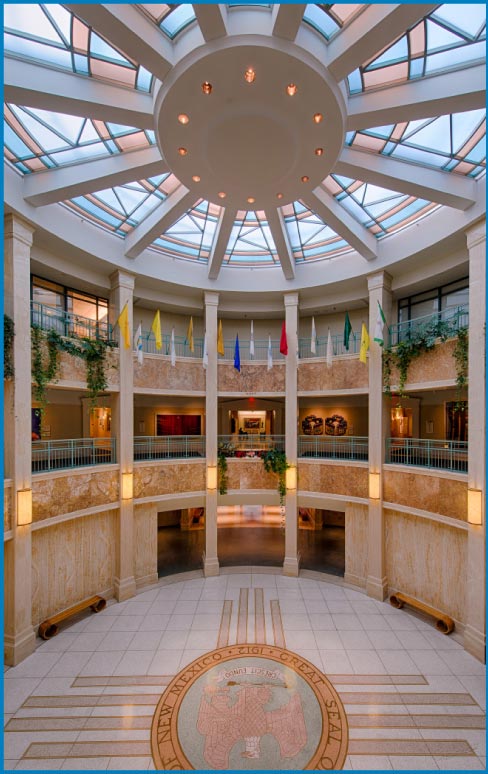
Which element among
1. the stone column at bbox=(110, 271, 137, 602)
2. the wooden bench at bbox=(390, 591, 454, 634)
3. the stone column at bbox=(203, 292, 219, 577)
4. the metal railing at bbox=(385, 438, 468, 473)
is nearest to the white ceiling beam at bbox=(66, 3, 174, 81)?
the stone column at bbox=(110, 271, 137, 602)

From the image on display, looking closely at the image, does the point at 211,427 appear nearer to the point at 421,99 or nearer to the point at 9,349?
the point at 9,349

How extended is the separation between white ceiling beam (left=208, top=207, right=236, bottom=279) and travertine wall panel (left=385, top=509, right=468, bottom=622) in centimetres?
1229

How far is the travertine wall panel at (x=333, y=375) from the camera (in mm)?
14523

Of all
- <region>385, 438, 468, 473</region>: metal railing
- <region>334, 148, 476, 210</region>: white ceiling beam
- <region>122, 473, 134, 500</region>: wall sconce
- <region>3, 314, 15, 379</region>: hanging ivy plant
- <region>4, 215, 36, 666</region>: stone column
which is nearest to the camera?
<region>334, 148, 476, 210</region>: white ceiling beam

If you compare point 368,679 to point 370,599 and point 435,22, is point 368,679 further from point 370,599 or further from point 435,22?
point 435,22

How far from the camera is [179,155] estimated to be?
7.71 m

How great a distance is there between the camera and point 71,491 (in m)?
11.9

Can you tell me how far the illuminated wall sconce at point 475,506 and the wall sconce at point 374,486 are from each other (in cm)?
333

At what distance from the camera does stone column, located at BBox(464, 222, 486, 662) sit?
10.1 meters

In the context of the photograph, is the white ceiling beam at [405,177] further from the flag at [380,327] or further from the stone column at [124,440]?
the stone column at [124,440]

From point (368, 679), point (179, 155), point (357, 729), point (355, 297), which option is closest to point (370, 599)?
point (368, 679)

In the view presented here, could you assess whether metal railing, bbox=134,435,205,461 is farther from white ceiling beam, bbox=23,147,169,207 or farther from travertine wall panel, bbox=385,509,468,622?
white ceiling beam, bbox=23,147,169,207

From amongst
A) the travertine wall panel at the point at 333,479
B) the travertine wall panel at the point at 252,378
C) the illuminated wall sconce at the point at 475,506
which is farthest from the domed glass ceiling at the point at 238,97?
the travertine wall panel at the point at 333,479

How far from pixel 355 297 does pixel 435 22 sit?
9446 mm
